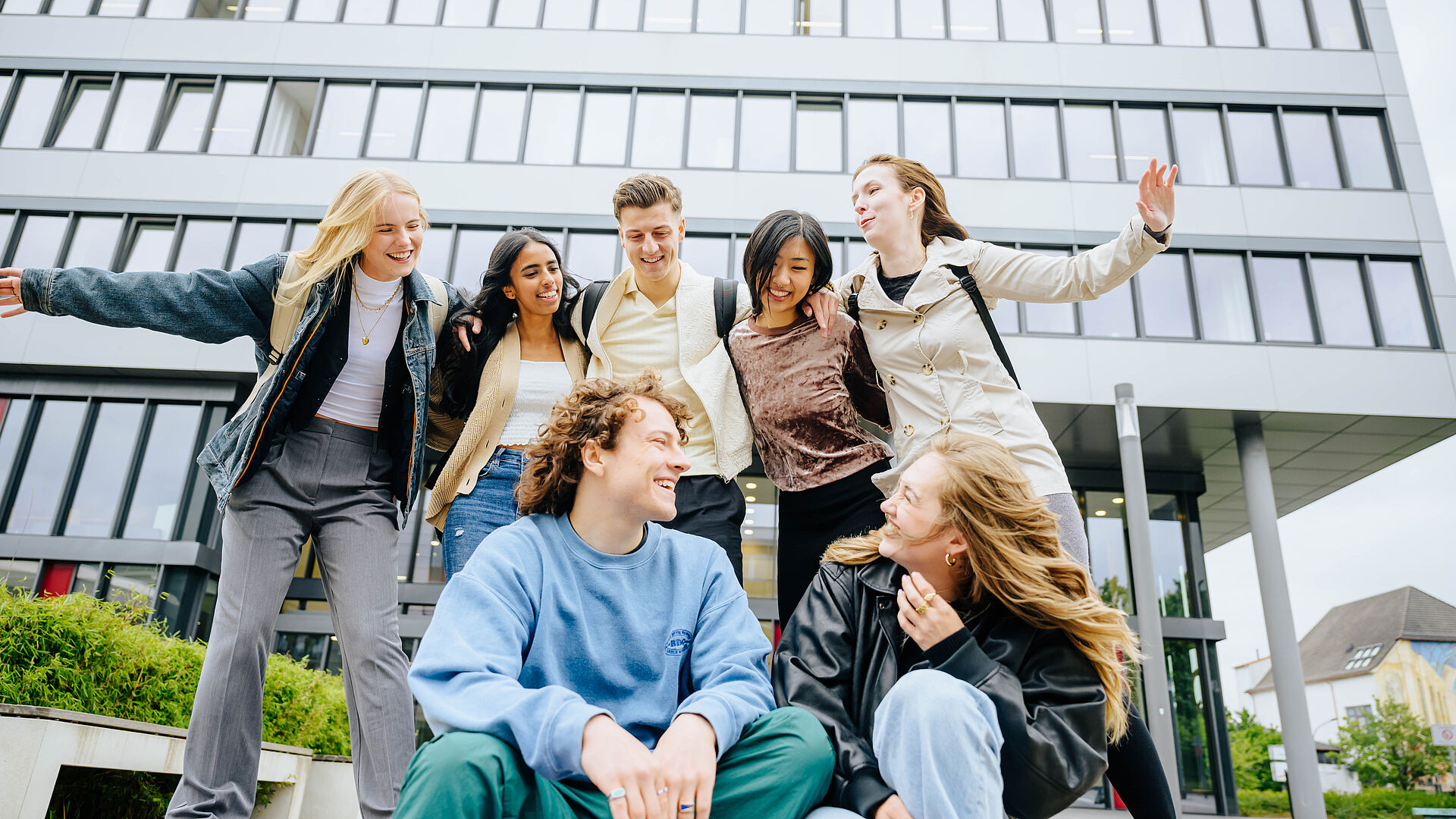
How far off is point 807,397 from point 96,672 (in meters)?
4.49

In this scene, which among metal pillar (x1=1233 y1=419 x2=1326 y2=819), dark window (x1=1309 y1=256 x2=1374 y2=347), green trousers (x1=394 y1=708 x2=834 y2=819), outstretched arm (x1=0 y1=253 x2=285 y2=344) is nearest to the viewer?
green trousers (x1=394 y1=708 x2=834 y2=819)

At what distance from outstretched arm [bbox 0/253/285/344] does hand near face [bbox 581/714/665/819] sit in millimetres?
2177

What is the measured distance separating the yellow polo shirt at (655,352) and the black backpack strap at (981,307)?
1.19 meters

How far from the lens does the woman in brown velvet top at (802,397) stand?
3.44 metres

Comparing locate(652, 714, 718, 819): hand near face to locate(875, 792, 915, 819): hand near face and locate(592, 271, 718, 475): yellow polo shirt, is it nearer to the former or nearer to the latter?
locate(875, 792, 915, 819): hand near face

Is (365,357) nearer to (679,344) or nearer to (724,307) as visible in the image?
(679,344)

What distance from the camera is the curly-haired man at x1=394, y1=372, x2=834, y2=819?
1.75 m

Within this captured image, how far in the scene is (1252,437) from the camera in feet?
45.3

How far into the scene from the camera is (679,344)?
3.66 meters

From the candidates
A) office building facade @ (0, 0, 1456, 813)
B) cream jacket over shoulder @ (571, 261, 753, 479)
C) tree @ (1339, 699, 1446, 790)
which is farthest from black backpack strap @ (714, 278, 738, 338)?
tree @ (1339, 699, 1446, 790)

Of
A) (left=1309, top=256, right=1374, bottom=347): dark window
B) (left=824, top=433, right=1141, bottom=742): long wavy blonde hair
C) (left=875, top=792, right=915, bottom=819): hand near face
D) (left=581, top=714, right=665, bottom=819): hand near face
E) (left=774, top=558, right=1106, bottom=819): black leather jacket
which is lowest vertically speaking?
(left=875, top=792, right=915, bottom=819): hand near face

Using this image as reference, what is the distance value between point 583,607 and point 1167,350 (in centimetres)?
1377

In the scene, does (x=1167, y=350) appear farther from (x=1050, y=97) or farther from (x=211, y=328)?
(x=211, y=328)

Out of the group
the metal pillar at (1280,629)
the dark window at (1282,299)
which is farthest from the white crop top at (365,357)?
the dark window at (1282,299)
